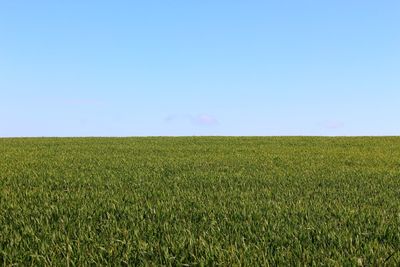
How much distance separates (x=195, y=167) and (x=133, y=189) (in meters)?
4.21

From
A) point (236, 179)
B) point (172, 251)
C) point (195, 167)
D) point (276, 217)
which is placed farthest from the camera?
point (195, 167)

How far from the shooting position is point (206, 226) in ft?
17.0

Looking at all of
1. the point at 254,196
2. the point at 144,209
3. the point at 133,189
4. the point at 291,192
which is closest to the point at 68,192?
the point at 133,189

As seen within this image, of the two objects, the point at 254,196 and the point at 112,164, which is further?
the point at 112,164

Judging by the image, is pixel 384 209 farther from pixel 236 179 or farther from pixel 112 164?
pixel 112 164

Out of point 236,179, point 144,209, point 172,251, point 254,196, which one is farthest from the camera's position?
point 236,179

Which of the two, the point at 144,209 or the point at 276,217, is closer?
the point at 276,217

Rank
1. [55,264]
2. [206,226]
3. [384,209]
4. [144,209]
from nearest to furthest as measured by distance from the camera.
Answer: [55,264] < [206,226] < [144,209] < [384,209]

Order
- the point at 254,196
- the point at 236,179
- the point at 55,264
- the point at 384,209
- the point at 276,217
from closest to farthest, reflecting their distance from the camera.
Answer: the point at 55,264, the point at 276,217, the point at 384,209, the point at 254,196, the point at 236,179

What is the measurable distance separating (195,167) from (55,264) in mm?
8168

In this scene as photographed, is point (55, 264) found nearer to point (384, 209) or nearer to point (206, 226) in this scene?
point (206, 226)

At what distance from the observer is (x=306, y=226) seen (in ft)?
17.1

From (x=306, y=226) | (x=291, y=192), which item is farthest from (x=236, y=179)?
(x=306, y=226)

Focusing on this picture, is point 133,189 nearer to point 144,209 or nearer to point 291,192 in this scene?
point 144,209
